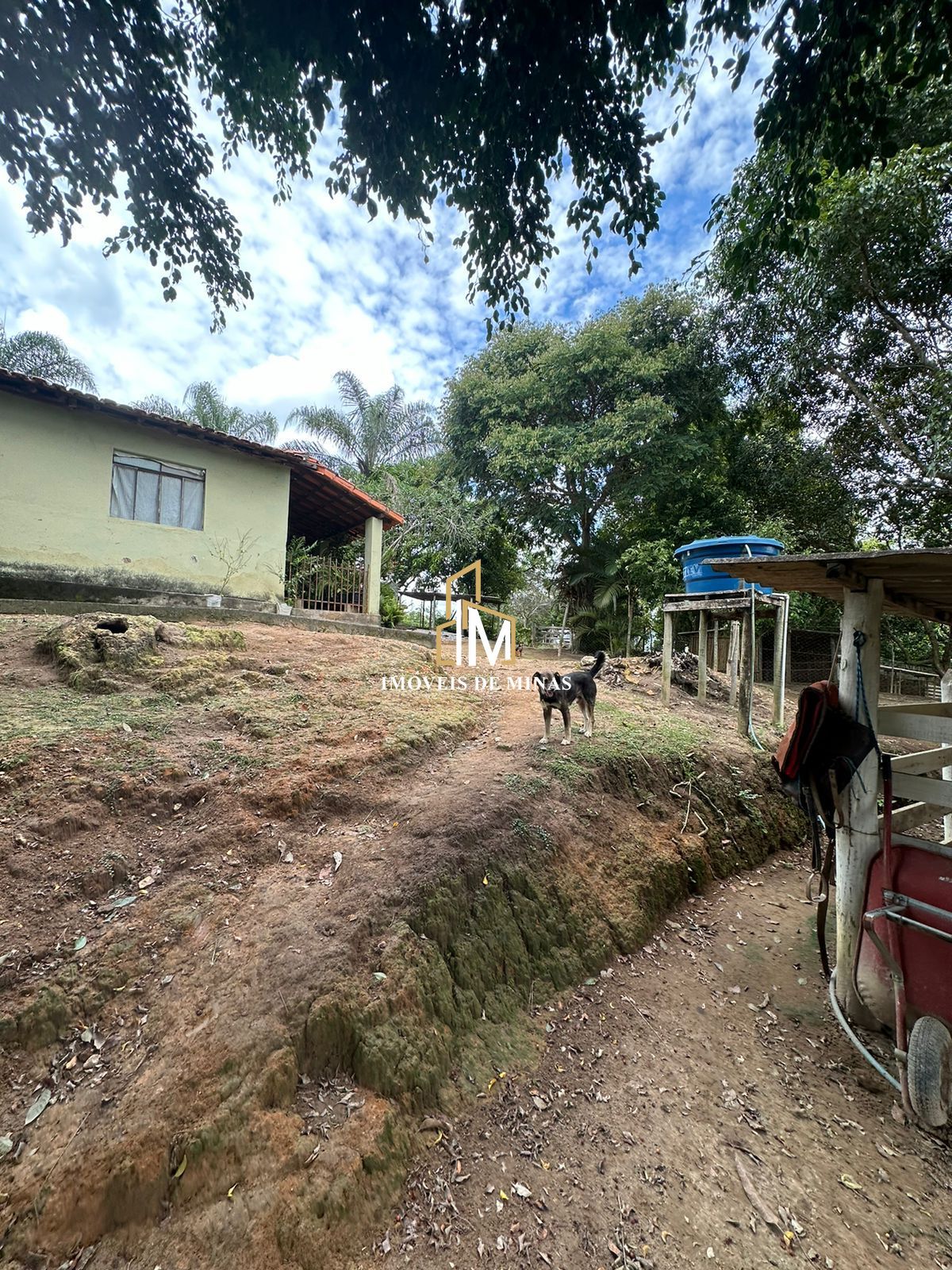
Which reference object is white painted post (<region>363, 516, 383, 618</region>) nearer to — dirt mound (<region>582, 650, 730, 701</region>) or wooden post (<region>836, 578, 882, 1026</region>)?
dirt mound (<region>582, 650, 730, 701</region>)

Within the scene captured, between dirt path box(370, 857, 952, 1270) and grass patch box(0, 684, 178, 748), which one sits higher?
→ grass patch box(0, 684, 178, 748)

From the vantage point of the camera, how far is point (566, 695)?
200 inches

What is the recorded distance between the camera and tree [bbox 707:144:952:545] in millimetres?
8664

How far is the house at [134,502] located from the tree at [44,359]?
477 inches

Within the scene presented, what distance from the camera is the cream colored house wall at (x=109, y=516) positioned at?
8.20 metres

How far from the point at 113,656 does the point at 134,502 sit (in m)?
5.74

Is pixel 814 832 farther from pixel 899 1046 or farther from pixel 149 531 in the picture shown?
pixel 149 531

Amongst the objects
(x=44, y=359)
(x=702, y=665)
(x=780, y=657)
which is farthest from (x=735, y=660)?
(x=44, y=359)

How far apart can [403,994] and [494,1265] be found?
0.95 metres

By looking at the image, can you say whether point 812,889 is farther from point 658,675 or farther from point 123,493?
point 123,493

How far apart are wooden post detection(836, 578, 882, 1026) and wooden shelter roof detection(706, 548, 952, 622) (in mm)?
117

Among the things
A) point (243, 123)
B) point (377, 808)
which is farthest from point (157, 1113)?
point (243, 123)

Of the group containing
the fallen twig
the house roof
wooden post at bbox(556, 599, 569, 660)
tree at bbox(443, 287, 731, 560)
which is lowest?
the fallen twig

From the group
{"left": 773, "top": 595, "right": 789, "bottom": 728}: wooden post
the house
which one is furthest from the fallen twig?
the house
